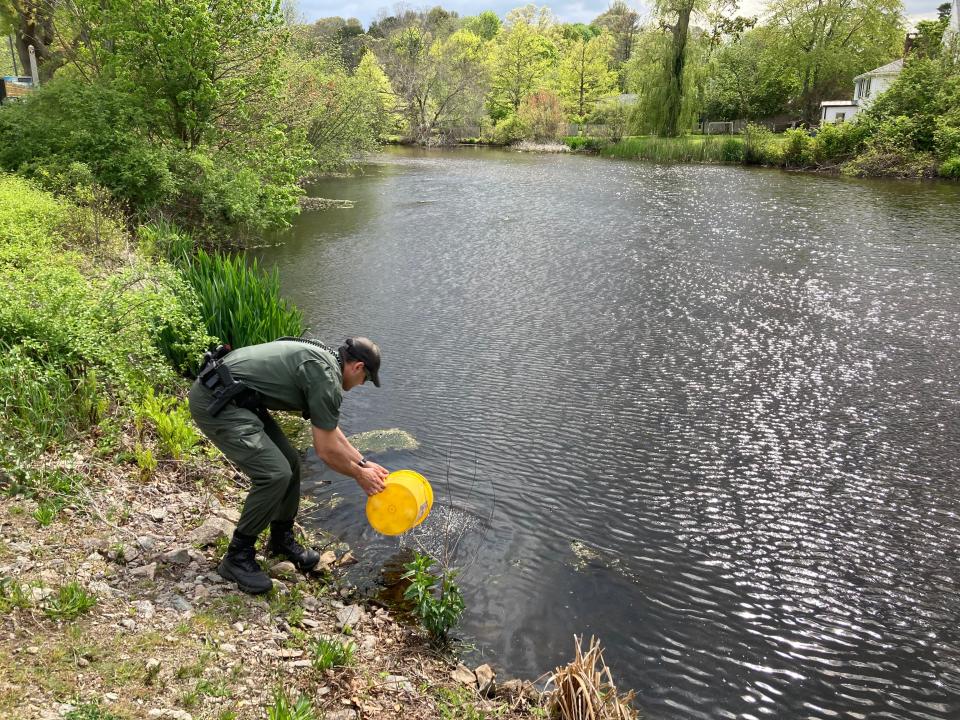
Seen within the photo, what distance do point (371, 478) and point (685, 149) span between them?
130ft

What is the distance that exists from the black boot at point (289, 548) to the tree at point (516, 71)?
6681 cm

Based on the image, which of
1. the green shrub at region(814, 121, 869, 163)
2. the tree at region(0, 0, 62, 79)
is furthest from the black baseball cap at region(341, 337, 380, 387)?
the green shrub at region(814, 121, 869, 163)

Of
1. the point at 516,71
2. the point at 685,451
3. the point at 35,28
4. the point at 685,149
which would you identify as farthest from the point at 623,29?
→ the point at 685,451

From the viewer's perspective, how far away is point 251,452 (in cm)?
422

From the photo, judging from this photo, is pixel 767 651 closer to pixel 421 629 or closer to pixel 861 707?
pixel 861 707

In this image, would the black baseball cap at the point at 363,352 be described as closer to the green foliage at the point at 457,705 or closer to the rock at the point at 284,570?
the rock at the point at 284,570

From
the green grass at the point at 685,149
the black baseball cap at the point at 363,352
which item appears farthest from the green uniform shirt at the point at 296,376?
the green grass at the point at 685,149

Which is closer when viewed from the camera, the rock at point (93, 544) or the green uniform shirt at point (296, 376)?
the green uniform shirt at point (296, 376)

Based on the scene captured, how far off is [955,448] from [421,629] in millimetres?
6289

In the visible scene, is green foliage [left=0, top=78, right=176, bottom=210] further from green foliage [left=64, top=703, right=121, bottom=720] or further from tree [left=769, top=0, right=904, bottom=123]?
tree [left=769, top=0, right=904, bottom=123]

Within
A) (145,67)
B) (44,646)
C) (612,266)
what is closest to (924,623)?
(44,646)

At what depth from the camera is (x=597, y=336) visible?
10969 millimetres

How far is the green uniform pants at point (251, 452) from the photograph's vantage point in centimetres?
420

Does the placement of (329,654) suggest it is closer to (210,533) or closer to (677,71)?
(210,533)
